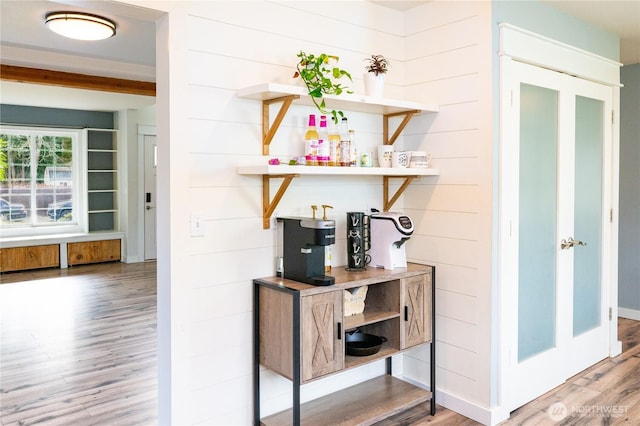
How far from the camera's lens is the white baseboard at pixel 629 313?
4.82 meters

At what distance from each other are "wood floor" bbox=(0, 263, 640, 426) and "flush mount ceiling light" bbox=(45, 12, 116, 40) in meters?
2.35

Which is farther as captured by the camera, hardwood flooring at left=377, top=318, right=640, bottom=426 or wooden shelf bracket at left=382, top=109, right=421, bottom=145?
wooden shelf bracket at left=382, top=109, right=421, bottom=145

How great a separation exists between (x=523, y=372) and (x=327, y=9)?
235 cm

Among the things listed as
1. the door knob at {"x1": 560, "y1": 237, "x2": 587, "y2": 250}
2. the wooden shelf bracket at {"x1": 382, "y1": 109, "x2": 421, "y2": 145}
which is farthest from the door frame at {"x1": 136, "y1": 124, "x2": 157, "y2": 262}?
the door knob at {"x1": 560, "y1": 237, "x2": 587, "y2": 250}

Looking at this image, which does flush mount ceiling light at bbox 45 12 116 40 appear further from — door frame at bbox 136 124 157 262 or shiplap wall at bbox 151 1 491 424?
door frame at bbox 136 124 157 262

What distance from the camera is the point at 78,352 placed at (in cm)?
399

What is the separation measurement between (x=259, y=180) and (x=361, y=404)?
52.3 inches

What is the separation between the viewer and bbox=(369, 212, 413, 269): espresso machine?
2.77 m

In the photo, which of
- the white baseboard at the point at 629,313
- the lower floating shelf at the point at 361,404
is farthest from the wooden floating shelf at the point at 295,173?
the white baseboard at the point at 629,313

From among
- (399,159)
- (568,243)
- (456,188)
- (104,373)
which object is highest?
(399,159)

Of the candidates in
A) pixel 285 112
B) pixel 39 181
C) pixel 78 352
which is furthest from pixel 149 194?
pixel 285 112

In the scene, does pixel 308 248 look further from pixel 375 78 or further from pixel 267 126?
pixel 375 78

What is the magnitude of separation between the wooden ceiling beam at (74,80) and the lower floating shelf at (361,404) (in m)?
3.84

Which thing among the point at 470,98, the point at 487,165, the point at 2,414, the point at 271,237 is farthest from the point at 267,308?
the point at 2,414
